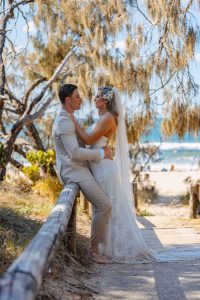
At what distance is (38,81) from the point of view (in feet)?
43.2

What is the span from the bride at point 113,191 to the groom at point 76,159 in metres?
0.08

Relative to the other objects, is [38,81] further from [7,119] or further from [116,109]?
[116,109]

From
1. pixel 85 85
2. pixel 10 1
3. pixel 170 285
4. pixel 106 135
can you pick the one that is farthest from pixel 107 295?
pixel 10 1

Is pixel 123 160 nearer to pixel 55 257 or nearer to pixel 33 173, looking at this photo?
pixel 55 257

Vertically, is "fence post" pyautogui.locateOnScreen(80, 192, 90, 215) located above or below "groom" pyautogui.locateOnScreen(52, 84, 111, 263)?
below

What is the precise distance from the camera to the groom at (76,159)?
4617mm

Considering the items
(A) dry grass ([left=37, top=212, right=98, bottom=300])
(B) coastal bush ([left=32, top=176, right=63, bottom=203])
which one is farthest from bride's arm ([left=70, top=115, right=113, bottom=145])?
(B) coastal bush ([left=32, top=176, right=63, bottom=203])

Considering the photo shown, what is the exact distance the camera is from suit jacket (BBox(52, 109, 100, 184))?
15.1 feet

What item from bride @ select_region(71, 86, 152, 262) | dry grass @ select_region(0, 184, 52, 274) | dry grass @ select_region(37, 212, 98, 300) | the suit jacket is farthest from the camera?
bride @ select_region(71, 86, 152, 262)

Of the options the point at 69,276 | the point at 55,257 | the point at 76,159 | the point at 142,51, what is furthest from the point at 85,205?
the point at 69,276

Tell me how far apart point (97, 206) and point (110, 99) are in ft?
3.11

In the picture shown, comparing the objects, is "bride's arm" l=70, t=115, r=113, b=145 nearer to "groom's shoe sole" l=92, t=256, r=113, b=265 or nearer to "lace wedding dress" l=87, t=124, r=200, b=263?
"lace wedding dress" l=87, t=124, r=200, b=263

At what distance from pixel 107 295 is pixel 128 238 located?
4.39ft

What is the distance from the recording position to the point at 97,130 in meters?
4.85
